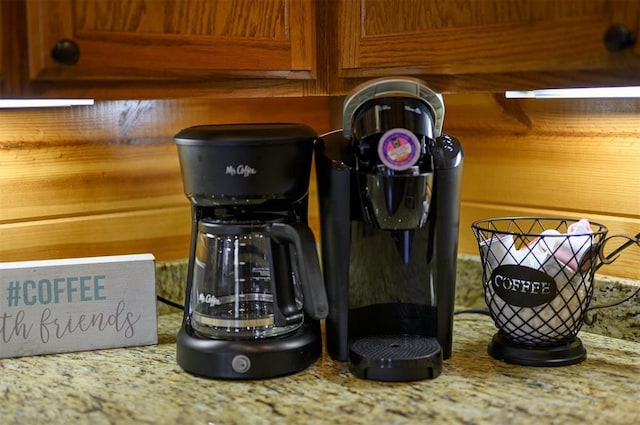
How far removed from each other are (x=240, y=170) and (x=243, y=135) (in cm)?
5

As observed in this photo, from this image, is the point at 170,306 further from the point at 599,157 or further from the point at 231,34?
the point at 599,157

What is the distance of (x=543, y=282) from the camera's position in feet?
4.17

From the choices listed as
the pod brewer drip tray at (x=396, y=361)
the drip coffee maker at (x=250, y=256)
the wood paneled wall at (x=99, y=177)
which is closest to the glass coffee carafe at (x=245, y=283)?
the drip coffee maker at (x=250, y=256)

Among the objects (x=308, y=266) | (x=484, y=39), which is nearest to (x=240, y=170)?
→ (x=308, y=266)

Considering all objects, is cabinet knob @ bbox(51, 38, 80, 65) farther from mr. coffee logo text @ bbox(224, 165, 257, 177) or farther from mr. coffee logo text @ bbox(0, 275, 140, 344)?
mr. coffee logo text @ bbox(0, 275, 140, 344)

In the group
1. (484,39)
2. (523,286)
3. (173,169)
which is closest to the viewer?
(484,39)

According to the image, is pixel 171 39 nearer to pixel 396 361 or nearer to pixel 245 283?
pixel 245 283

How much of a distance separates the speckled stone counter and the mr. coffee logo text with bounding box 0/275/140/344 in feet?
0.13

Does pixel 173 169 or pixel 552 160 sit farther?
pixel 173 169

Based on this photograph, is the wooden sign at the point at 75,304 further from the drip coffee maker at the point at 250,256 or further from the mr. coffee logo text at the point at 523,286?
the mr. coffee logo text at the point at 523,286

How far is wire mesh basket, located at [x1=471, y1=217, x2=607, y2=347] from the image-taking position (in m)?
1.28

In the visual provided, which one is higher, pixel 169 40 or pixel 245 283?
pixel 169 40

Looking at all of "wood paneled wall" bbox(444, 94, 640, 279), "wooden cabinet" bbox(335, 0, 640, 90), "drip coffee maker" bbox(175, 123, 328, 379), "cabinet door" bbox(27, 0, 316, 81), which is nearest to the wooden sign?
"drip coffee maker" bbox(175, 123, 328, 379)

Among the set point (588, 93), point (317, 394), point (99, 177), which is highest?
point (588, 93)
